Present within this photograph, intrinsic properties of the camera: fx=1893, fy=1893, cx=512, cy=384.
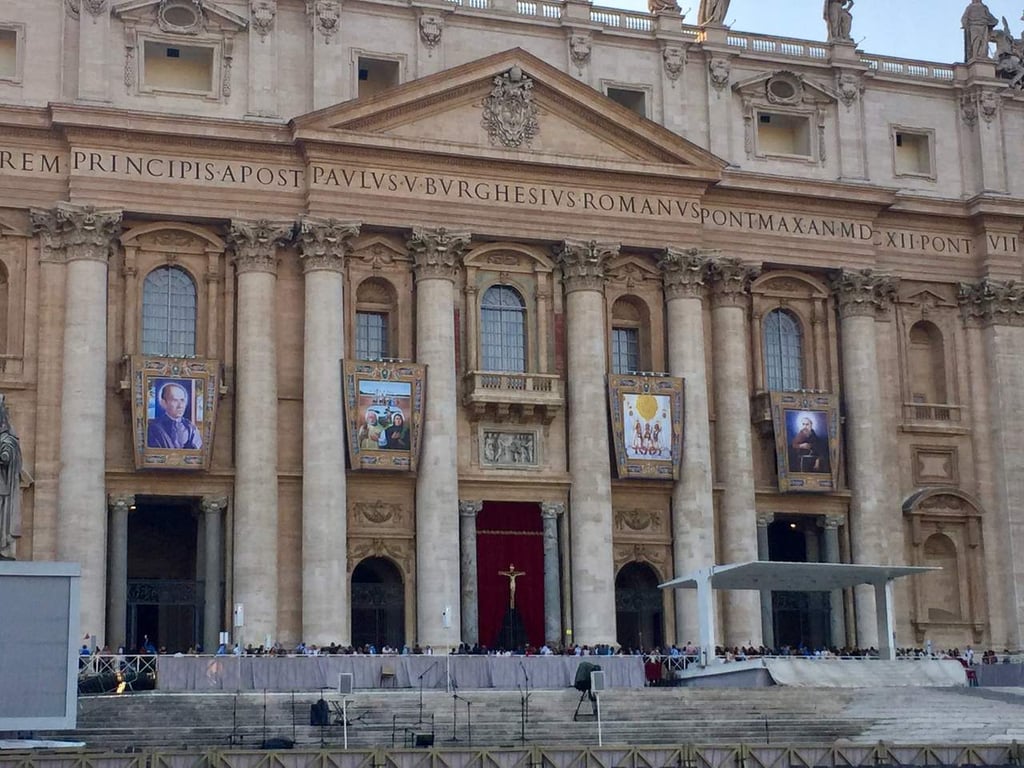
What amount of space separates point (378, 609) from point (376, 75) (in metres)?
16.2

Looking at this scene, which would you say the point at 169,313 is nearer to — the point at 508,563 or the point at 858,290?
the point at 508,563

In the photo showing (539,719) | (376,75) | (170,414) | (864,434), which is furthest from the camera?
(864,434)

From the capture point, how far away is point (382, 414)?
53.7 m

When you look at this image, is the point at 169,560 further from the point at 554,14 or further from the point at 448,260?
the point at 554,14

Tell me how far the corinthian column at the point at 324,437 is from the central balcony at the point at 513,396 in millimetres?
4056

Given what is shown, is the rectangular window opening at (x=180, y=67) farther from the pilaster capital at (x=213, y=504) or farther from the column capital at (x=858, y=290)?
the column capital at (x=858, y=290)

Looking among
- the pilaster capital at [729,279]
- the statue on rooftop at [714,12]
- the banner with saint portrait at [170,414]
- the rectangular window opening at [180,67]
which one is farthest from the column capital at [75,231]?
the statue on rooftop at [714,12]

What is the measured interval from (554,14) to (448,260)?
9.42m

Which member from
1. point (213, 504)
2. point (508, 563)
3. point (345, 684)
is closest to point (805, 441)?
point (508, 563)

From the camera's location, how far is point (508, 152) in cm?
5612

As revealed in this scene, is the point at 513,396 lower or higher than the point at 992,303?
lower

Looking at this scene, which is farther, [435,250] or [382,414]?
[435,250]

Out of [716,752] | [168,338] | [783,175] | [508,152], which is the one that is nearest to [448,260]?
[508,152]

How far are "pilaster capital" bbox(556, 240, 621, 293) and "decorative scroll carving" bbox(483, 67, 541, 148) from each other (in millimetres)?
3438
